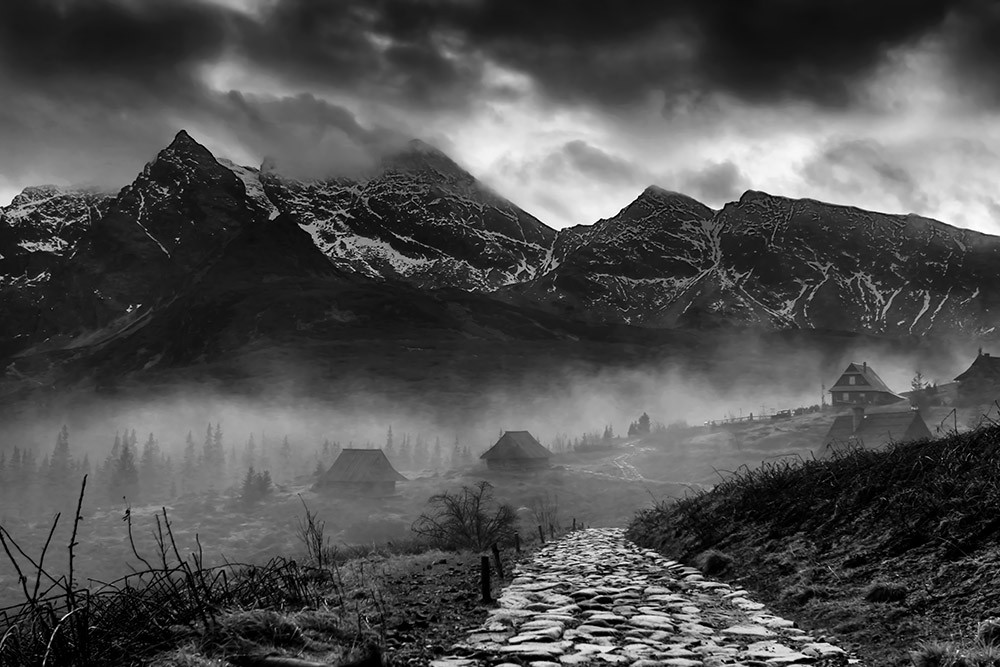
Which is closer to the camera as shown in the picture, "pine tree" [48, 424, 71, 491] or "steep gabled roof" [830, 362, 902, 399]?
"steep gabled roof" [830, 362, 902, 399]

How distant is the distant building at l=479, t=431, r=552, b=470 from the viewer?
142750 mm

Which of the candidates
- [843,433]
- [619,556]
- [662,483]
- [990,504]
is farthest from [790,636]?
[662,483]

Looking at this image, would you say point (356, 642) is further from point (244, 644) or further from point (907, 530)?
point (907, 530)

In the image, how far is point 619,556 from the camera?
16.7 meters

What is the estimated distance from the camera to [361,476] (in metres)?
128

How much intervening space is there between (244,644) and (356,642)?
99 cm

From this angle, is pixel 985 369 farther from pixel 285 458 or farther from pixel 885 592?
pixel 285 458

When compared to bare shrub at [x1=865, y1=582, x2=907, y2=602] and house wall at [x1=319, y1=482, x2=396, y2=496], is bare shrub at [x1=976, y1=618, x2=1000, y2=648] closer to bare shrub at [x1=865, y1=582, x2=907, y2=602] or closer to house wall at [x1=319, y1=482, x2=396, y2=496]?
bare shrub at [x1=865, y1=582, x2=907, y2=602]

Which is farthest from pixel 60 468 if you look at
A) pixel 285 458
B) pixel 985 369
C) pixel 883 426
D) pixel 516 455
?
pixel 985 369

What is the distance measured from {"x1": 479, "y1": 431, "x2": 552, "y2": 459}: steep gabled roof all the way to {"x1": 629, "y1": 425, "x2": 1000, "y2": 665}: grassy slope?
129 meters

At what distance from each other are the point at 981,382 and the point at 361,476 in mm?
110824

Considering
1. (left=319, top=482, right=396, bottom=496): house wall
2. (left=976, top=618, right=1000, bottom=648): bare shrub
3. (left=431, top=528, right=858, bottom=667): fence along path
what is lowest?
(left=319, top=482, right=396, bottom=496): house wall

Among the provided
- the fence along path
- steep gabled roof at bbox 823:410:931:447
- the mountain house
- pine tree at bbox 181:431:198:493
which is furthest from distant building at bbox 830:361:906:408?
the fence along path

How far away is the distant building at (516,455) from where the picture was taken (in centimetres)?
14275
